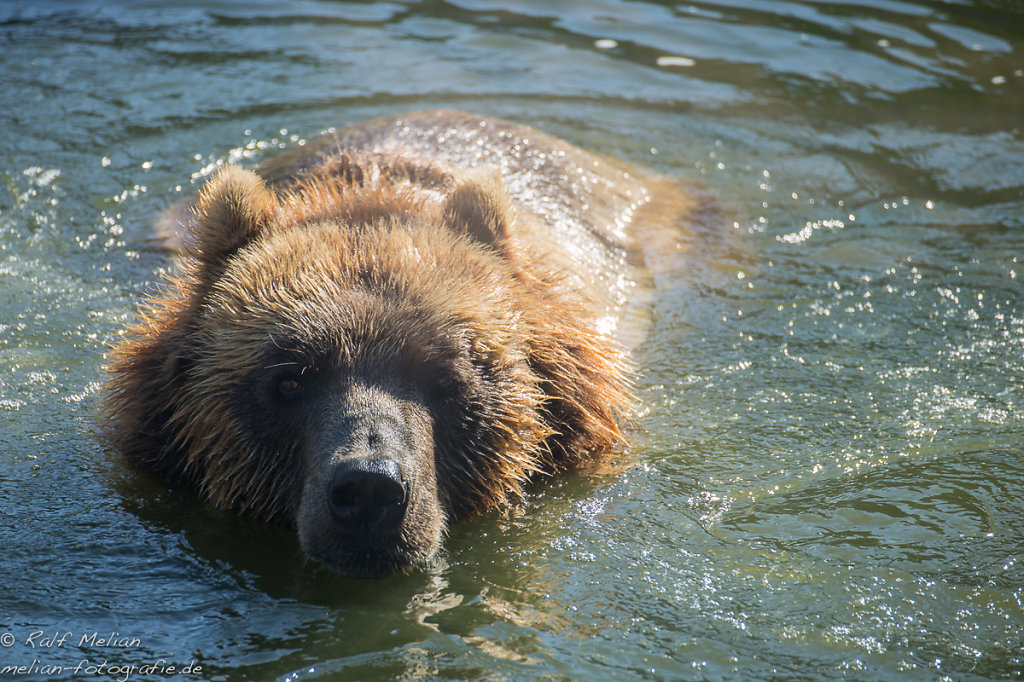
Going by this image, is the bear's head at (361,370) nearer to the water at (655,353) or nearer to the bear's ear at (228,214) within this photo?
the bear's ear at (228,214)

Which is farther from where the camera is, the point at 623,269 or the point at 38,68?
the point at 38,68

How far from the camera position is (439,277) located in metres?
4.83

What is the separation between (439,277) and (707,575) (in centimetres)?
177

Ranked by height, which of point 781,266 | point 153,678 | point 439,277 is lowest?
point 153,678

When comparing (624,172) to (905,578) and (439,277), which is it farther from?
(905,578)

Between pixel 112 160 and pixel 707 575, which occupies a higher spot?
pixel 112 160

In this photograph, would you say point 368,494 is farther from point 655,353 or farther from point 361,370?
point 655,353

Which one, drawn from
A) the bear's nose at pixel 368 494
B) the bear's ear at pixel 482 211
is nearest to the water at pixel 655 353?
the bear's nose at pixel 368 494

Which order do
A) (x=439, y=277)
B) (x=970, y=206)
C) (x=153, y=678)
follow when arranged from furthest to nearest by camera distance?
(x=970, y=206)
(x=439, y=277)
(x=153, y=678)

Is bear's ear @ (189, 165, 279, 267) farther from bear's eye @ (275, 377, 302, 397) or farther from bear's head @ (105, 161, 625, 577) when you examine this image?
bear's eye @ (275, 377, 302, 397)

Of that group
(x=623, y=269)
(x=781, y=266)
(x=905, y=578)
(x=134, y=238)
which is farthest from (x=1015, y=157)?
(x=134, y=238)

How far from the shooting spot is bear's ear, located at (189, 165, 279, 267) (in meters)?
5.02

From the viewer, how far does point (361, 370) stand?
4473 millimetres

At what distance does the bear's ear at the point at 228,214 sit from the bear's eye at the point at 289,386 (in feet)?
2.95
